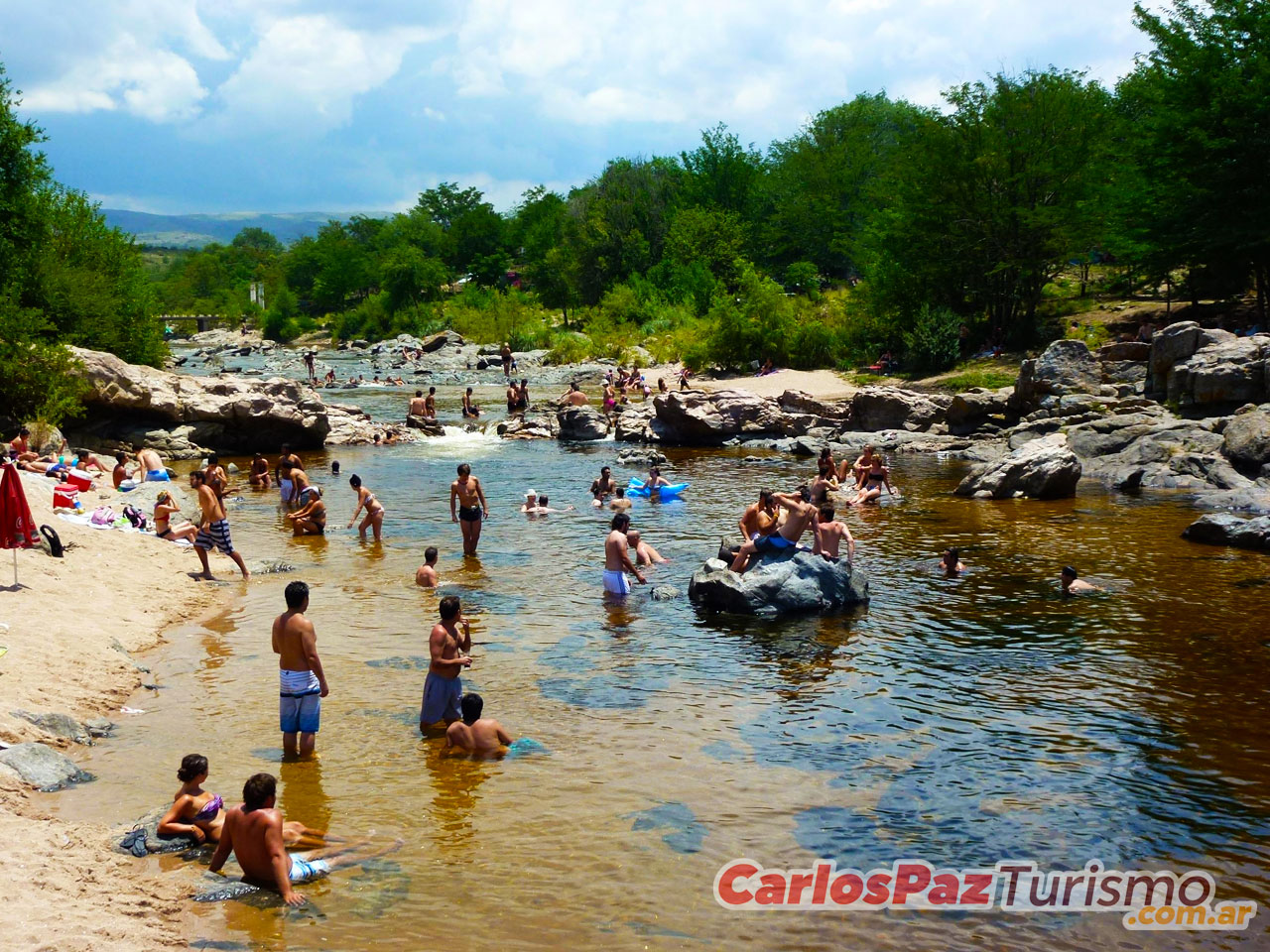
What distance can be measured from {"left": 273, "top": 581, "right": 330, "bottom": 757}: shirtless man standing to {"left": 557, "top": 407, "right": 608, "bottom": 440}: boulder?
87.1ft

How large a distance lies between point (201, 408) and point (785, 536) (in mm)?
22197

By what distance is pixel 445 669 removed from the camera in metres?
10.9

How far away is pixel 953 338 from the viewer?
145ft

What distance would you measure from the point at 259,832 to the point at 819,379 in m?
40.6

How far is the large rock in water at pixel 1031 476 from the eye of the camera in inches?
952

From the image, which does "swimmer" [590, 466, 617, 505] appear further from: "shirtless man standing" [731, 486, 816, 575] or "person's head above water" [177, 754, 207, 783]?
"person's head above water" [177, 754, 207, 783]

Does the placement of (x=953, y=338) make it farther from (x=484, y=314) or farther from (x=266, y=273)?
(x=266, y=273)

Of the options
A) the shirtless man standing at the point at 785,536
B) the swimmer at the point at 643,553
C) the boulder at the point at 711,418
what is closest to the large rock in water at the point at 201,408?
the boulder at the point at 711,418

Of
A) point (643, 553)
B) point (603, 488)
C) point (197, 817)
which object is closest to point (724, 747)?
point (197, 817)

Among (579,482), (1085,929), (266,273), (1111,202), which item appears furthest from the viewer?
(266,273)

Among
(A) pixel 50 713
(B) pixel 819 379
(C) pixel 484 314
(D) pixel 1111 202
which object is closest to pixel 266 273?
(C) pixel 484 314

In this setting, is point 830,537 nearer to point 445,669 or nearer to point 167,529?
point 445,669

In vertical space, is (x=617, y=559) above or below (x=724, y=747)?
above

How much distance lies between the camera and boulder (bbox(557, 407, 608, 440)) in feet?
120
